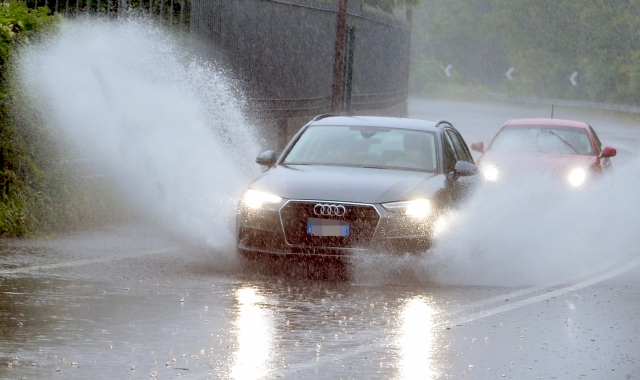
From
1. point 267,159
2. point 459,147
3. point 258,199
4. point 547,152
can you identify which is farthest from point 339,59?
point 258,199

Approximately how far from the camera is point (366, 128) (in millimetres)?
13164

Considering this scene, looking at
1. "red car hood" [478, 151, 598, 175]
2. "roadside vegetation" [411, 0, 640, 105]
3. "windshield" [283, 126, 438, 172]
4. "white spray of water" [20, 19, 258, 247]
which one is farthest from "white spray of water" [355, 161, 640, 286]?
"roadside vegetation" [411, 0, 640, 105]

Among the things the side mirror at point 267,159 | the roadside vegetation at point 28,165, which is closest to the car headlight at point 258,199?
the side mirror at point 267,159

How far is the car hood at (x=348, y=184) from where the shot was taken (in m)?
11.2

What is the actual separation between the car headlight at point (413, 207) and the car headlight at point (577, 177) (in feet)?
Answer: 22.0

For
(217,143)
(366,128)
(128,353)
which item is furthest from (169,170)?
(128,353)

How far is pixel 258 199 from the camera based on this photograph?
37.5 ft

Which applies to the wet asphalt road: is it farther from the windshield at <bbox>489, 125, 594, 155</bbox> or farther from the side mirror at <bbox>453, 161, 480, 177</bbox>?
the windshield at <bbox>489, 125, 594, 155</bbox>

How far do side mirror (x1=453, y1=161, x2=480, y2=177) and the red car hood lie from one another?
17.9 ft

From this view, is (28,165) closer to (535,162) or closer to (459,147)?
(459,147)

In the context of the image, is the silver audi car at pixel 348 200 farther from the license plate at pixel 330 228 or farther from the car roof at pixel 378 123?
the car roof at pixel 378 123

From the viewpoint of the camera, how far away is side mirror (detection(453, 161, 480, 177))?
Result: 41.2ft

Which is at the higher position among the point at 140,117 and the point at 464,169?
the point at 464,169

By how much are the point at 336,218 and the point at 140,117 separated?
596cm
